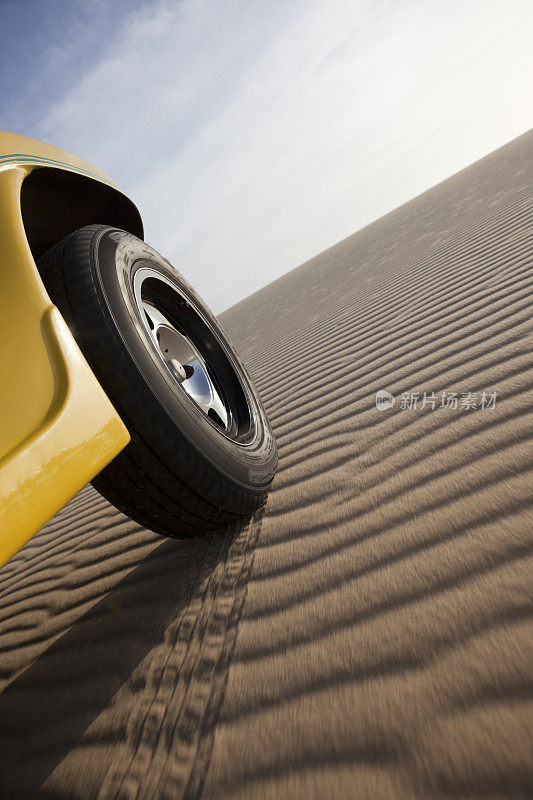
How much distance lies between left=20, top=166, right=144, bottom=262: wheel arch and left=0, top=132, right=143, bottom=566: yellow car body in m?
0.23

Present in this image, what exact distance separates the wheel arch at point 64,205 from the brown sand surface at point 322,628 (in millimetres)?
1393

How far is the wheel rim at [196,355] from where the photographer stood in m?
1.98

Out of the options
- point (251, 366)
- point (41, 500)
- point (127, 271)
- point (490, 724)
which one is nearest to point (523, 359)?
point (490, 724)

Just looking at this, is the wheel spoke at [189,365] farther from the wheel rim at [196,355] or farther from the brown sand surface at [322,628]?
the brown sand surface at [322,628]

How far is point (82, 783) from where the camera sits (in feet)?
3.40

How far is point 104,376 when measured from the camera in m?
1.30

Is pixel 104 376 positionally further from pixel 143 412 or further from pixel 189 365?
pixel 189 365

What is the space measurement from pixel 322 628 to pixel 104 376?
0.91 metres

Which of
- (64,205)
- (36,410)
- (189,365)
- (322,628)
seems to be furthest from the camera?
(189,365)

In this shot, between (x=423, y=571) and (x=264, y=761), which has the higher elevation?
(x=264, y=761)

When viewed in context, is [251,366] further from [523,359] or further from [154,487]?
[154,487]

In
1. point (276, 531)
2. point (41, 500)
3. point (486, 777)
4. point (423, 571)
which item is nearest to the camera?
point (486, 777)

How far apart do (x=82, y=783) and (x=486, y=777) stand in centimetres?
89

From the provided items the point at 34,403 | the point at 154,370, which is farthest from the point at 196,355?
the point at 34,403
